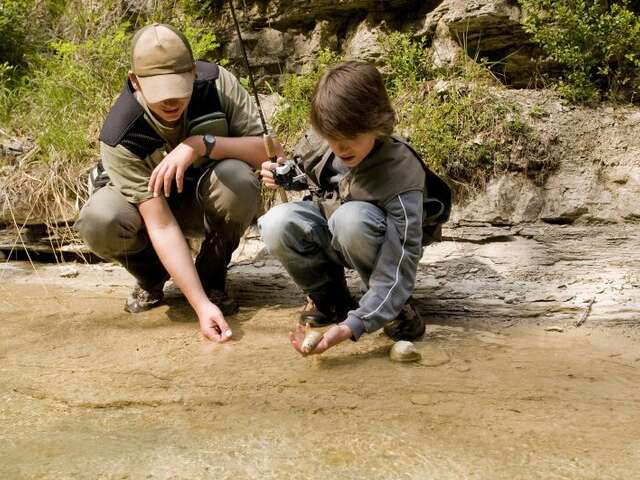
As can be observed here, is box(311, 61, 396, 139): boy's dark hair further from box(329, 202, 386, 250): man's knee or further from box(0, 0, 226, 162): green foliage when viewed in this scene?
box(0, 0, 226, 162): green foliage

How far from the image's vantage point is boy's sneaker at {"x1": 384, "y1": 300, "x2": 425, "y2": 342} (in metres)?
2.56

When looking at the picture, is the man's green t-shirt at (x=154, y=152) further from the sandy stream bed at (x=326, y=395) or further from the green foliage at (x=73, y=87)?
the green foliage at (x=73, y=87)

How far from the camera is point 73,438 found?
1812 millimetres

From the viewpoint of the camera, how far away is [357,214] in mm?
2395

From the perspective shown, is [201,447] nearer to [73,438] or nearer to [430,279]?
[73,438]

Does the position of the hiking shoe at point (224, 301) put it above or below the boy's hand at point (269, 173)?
below

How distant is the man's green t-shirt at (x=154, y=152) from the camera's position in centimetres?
279

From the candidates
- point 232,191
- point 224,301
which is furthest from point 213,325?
point 232,191

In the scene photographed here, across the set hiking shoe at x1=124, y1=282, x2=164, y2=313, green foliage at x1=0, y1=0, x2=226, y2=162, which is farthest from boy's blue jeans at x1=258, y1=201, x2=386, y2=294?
green foliage at x1=0, y1=0, x2=226, y2=162

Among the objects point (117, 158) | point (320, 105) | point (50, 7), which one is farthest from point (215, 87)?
point (50, 7)

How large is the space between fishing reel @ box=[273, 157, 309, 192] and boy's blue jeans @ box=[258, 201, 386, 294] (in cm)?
13

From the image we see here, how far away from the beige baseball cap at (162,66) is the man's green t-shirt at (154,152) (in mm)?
163

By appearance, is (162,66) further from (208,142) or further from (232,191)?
(232,191)

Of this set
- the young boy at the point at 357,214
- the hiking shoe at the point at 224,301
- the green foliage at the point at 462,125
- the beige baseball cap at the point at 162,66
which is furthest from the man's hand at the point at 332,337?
the green foliage at the point at 462,125
